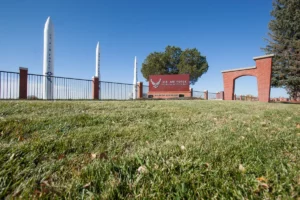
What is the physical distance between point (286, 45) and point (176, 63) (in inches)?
839

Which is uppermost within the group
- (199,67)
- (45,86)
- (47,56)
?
(199,67)

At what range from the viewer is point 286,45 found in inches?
815

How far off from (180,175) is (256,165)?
68 centimetres

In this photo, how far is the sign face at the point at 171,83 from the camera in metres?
19.6

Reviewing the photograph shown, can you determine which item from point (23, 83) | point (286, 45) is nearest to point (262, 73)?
point (286, 45)

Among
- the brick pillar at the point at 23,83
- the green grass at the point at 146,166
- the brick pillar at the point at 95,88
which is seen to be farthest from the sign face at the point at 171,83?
the green grass at the point at 146,166

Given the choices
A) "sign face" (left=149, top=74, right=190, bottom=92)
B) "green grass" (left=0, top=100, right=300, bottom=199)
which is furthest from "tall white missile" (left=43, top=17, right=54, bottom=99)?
"green grass" (left=0, top=100, right=300, bottom=199)

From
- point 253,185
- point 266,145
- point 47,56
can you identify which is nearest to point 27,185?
point 253,185

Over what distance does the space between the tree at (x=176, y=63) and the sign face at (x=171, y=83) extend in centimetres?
1766

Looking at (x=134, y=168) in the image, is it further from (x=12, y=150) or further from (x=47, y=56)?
(x=47, y=56)

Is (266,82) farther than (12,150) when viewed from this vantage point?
Yes

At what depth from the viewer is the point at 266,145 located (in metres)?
1.88

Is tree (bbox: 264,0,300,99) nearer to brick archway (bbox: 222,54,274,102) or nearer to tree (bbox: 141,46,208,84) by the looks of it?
brick archway (bbox: 222,54,274,102)

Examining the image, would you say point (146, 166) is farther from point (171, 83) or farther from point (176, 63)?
point (176, 63)
